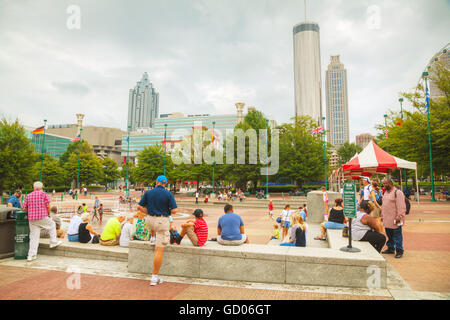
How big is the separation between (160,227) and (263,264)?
84.5 inches

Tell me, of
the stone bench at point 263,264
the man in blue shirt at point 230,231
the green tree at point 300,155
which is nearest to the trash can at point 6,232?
the stone bench at point 263,264

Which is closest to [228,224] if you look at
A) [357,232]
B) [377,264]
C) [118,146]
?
[377,264]

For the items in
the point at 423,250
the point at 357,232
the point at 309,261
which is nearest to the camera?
the point at 309,261

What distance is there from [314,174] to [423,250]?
1479 inches

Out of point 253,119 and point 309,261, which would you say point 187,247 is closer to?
point 309,261

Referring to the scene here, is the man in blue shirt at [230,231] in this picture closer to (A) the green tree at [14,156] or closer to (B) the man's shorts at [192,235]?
(B) the man's shorts at [192,235]

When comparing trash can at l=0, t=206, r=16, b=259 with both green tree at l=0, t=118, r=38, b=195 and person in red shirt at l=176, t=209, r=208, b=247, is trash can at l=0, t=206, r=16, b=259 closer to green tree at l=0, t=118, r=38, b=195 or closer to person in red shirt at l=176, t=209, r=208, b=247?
person in red shirt at l=176, t=209, r=208, b=247

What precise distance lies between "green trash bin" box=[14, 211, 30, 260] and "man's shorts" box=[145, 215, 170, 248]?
406 cm

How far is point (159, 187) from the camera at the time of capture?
210 inches

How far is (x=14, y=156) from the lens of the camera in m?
36.3

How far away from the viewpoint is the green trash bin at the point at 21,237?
6.79m

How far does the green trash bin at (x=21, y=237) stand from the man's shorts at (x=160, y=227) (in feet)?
13.3

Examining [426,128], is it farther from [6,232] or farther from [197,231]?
[6,232]

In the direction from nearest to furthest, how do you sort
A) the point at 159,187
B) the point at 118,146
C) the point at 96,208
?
1. the point at 159,187
2. the point at 96,208
3. the point at 118,146
